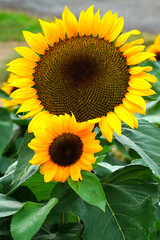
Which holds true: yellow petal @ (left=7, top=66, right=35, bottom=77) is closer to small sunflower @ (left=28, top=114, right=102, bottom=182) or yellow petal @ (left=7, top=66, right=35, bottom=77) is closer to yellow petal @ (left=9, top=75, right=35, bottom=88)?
yellow petal @ (left=9, top=75, right=35, bottom=88)

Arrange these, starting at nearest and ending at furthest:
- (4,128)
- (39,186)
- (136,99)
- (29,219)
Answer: (29,219) → (136,99) → (39,186) → (4,128)

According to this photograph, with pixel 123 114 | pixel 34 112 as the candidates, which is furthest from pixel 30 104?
pixel 123 114

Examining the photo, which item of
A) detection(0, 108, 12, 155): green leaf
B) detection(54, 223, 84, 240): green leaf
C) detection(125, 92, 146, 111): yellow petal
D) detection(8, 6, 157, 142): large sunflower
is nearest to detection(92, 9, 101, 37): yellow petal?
detection(8, 6, 157, 142): large sunflower

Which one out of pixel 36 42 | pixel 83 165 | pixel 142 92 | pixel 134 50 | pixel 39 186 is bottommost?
pixel 39 186

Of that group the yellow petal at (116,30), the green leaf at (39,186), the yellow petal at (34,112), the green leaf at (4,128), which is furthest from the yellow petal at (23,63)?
the green leaf at (4,128)

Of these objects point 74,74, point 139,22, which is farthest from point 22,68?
point 139,22

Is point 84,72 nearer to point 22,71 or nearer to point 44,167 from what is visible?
point 22,71

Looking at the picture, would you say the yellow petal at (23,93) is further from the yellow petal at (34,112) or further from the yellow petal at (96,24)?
the yellow petal at (96,24)
